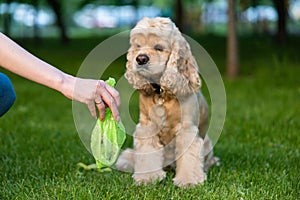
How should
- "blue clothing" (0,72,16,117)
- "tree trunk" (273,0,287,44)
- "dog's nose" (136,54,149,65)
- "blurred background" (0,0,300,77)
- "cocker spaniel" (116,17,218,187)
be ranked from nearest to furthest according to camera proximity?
"blue clothing" (0,72,16,117) < "dog's nose" (136,54,149,65) < "cocker spaniel" (116,17,218,187) < "tree trunk" (273,0,287,44) < "blurred background" (0,0,300,77)

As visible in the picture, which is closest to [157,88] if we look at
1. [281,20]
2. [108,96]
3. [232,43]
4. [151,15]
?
[108,96]

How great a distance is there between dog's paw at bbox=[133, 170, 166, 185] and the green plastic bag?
1.20 ft

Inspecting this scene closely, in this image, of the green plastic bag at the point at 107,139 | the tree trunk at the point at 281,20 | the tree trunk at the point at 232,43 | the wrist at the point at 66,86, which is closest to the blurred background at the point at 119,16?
the tree trunk at the point at 281,20

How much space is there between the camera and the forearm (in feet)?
8.00

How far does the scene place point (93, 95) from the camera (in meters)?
2.59

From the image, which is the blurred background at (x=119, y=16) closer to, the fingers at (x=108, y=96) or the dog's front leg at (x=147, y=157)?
the dog's front leg at (x=147, y=157)

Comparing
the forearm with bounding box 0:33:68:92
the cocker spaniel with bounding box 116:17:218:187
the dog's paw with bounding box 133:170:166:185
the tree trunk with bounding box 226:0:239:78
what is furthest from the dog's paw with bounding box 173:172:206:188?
the tree trunk with bounding box 226:0:239:78

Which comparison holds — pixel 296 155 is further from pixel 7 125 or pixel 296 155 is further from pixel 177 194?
pixel 7 125

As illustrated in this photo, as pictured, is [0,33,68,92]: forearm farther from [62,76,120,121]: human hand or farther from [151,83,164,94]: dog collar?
[151,83,164,94]: dog collar

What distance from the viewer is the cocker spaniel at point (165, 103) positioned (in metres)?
3.52

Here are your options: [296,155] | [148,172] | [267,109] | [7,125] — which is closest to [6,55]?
[148,172]

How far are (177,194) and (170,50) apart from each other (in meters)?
0.98

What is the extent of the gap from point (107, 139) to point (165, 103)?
2.01ft

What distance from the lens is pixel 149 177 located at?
3686 millimetres
